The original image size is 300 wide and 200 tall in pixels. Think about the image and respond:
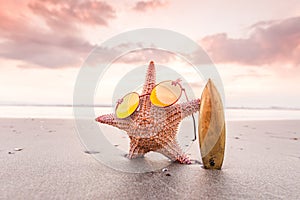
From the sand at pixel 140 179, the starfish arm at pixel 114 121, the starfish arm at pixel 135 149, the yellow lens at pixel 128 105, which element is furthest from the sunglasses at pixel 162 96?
the sand at pixel 140 179

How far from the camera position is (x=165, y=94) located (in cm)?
313

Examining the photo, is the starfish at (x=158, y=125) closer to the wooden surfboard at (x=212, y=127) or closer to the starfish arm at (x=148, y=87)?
the starfish arm at (x=148, y=87)

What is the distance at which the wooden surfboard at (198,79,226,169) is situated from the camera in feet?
9.38

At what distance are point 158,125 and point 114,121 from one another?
60cm

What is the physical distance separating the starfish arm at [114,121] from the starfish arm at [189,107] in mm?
683

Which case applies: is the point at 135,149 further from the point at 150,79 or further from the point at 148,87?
the point at 150,79

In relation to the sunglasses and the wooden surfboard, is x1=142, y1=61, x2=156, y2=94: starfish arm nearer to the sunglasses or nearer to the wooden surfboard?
the sunglasses

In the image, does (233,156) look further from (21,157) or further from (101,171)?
(21,157)

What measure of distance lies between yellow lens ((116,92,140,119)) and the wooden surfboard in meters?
0.79

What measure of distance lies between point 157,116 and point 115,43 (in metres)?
1.03

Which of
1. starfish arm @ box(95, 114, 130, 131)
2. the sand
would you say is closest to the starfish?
starfish arm @ box(95, 114, 130, 131)

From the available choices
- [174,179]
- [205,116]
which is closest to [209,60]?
[205,116]

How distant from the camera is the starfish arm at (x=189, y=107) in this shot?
10.3 feet

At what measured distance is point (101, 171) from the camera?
2812mm
